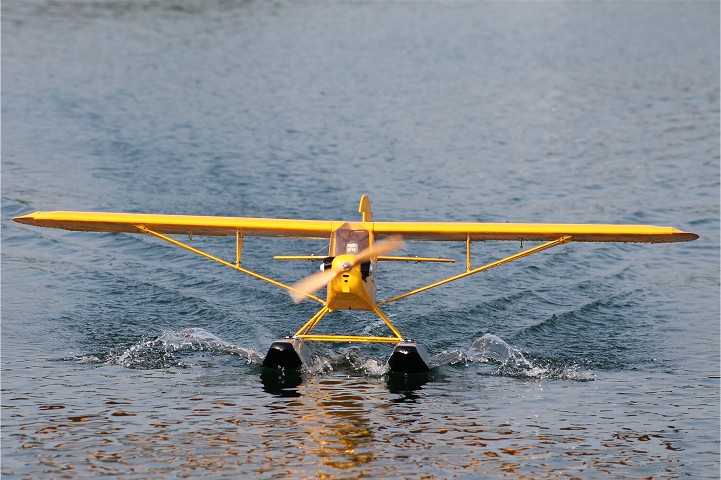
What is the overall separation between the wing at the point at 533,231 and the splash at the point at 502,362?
1.81m

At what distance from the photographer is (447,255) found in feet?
67.4

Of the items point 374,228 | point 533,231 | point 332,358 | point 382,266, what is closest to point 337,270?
point 374,228

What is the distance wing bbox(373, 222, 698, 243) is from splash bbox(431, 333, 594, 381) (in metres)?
1.81

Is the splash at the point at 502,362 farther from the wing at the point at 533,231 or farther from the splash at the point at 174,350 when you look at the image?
the splash at the point at 174,350

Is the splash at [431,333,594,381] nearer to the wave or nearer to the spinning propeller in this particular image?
the wave

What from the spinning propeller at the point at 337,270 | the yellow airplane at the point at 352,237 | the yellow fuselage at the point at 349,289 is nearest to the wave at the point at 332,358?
the yellow airplane at the point at 352,237

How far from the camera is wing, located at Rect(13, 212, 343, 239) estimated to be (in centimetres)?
1462

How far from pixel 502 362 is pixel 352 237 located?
10.4 ft

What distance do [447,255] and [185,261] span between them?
5553mm

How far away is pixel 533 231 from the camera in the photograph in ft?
47.4

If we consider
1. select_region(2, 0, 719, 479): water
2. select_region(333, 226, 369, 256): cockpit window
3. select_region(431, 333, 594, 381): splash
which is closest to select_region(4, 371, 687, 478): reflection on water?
select_region(2, 0, 719, 479): water

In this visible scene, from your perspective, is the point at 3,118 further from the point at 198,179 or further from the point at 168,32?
the point at 168,32

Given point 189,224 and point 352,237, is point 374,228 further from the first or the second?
point 189,224

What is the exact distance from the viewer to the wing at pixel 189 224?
14625 mm
